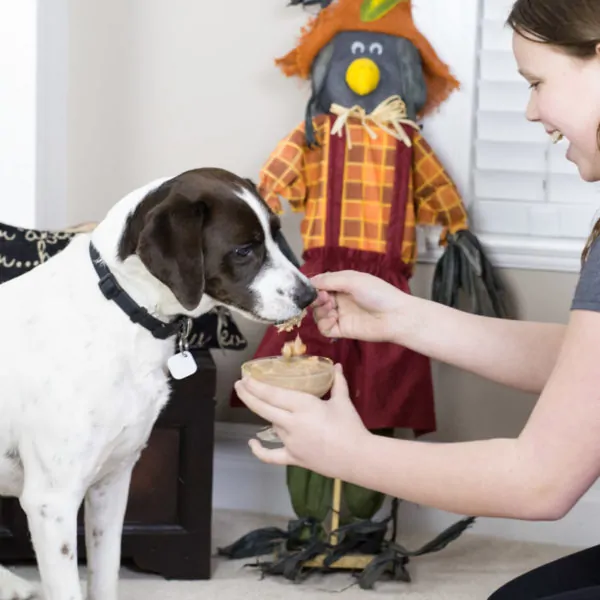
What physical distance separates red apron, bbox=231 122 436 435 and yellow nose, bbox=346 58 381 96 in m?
0.11

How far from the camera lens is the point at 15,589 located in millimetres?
2043

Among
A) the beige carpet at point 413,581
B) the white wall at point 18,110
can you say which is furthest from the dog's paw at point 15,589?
the white wall at point 18,110

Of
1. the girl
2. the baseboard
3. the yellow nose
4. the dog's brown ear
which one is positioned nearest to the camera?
the girl

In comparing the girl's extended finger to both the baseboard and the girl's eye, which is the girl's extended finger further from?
the baseboard

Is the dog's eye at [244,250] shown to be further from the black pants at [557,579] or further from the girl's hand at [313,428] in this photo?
the black pants at [557,579]

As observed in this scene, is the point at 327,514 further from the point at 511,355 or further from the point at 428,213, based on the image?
the point at 511,355

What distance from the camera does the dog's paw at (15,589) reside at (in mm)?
2037

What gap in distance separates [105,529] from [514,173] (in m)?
1.27

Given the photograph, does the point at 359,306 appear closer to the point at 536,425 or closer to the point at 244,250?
the point at 244,250

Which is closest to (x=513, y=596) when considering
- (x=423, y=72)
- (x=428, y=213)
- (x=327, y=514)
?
(x=327, y=514)

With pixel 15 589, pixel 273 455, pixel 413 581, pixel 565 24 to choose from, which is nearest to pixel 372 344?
pixel 413 581

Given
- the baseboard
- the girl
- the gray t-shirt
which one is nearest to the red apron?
the baseboard

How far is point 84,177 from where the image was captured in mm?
2594

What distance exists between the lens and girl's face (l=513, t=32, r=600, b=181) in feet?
3.92
